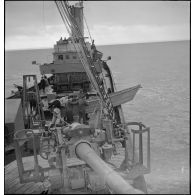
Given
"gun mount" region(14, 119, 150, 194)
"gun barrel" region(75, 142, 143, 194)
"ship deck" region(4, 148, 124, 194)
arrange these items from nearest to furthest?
1. "gun barrel" region(75, 142, 143, 194)
2. "gun mount" region(14, 119, 150, 194)
3. "ship deck" region(4, 148, 124, 194)

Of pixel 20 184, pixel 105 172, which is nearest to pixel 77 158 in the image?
pixel 105 172

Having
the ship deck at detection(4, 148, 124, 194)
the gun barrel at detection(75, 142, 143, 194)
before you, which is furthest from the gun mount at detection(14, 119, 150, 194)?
the ship deck at detection(4, 148, 124, 194)

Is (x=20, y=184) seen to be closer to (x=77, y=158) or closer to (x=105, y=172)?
(x=77, y=158)

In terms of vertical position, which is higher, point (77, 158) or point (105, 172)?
point (105, 172)

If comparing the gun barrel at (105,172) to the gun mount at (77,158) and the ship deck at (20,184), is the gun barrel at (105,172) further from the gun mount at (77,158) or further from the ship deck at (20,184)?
the ship deck at (20,184)

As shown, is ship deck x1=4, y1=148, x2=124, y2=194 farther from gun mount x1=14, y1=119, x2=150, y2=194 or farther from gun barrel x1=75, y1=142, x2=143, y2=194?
gun barrel x1=75, y1=142, x2=143, y2=194

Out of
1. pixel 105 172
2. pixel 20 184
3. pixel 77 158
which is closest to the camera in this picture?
pixel 105 172
